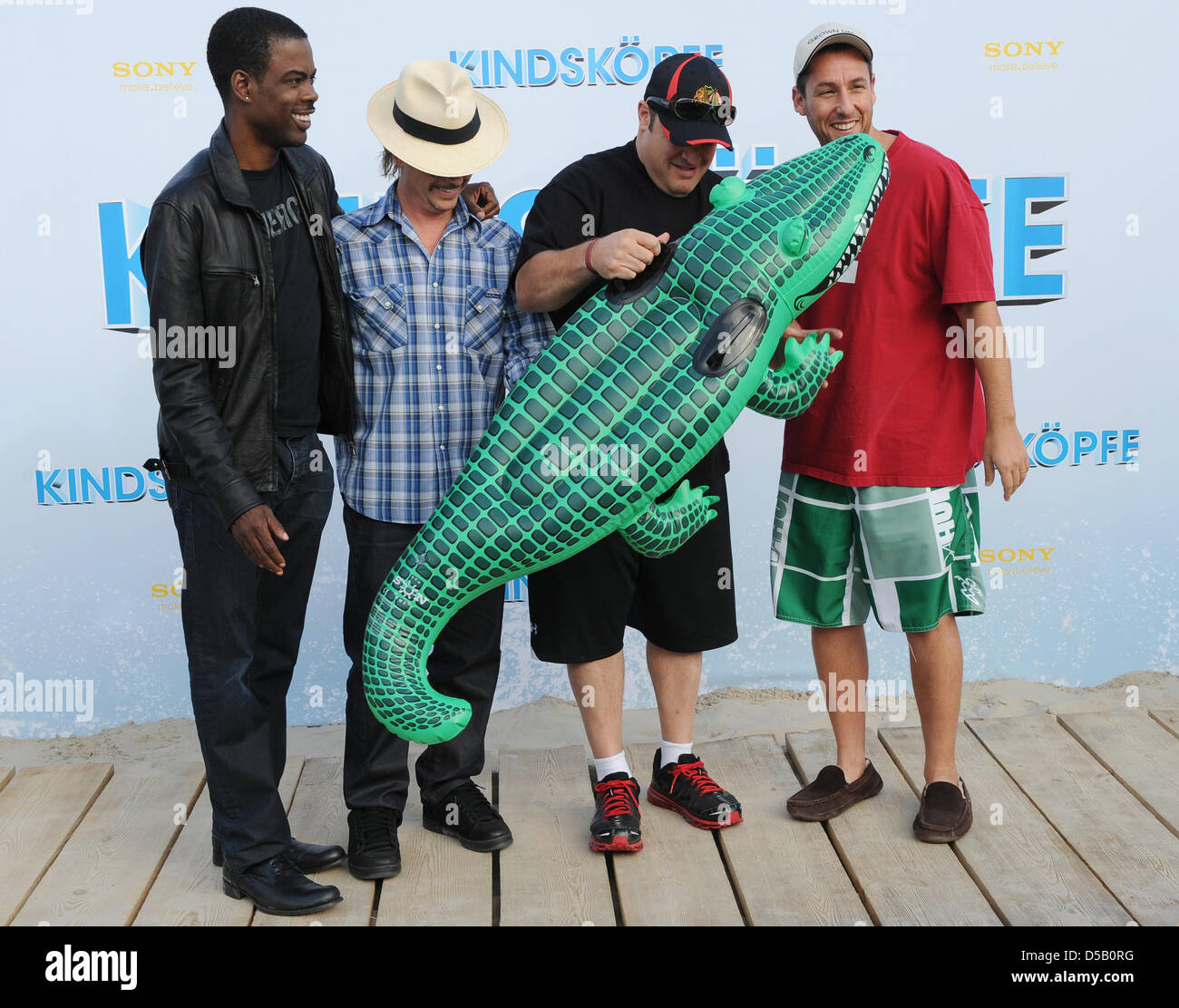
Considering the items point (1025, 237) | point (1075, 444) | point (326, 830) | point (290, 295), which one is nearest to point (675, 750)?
point (326, 830)

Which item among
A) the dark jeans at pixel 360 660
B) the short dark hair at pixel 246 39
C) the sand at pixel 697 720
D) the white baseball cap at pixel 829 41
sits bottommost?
the sand at pixel 697 720

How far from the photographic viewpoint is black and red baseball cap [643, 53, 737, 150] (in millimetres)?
2523

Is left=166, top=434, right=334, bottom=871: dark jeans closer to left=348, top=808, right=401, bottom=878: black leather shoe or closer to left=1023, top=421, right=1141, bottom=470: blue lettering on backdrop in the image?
left=348, top=808, right=401, bottom=878: black leather shoe

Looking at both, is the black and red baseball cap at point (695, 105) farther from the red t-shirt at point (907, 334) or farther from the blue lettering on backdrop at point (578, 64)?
the blue lettering on backdrop at point (578, 64)

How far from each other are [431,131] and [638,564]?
3.58ft

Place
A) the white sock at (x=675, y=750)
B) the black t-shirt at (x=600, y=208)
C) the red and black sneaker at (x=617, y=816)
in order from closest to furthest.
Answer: the black t-shirt at (x=600, y=208), the red and black sneaker at (x=617, y=816), the white sock at (x=675, y=750)

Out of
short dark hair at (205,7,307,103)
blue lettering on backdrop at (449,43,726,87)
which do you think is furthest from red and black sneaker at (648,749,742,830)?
blue lettering on backdrop at (449,43,726,87)

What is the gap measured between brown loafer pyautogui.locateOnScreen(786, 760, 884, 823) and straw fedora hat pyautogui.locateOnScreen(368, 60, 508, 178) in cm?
171

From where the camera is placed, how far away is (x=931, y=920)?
Result: 8.20 ft

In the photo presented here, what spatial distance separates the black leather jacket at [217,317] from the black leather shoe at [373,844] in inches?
32.3

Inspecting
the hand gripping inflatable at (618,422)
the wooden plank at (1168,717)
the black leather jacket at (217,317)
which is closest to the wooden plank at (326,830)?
the hand gripping inflatable at (618,422)

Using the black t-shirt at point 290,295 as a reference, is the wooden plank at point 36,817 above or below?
below

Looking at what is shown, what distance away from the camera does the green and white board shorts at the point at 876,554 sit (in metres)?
2.79

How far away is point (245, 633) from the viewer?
8.36 ft
